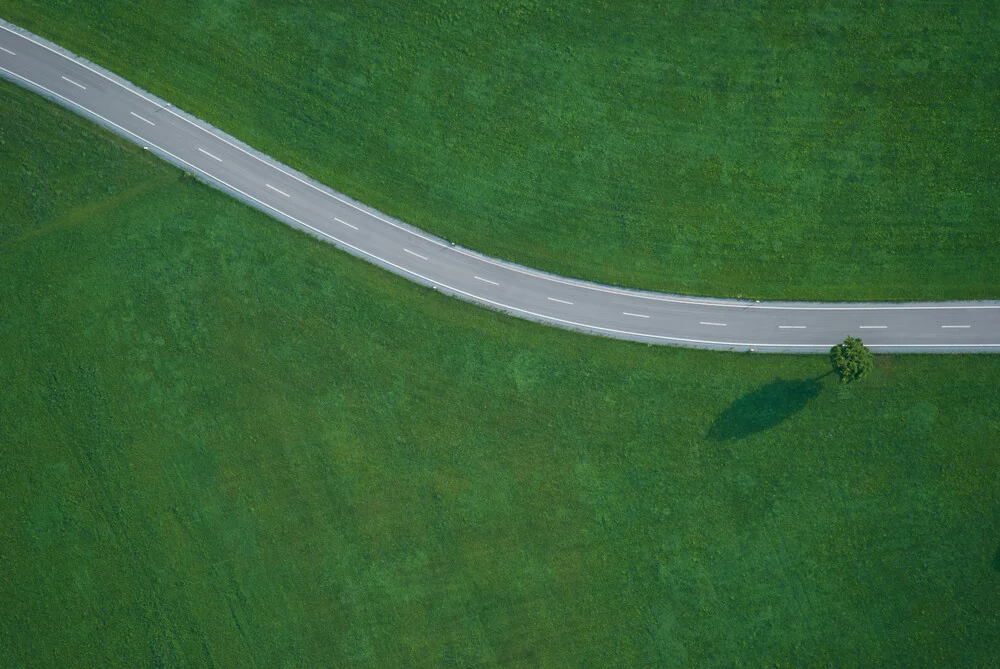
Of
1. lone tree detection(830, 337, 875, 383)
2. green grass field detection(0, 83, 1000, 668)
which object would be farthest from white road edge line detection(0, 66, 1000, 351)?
lone tree detection(830, 337, 875, 383)

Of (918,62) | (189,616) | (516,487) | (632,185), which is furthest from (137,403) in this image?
(918,62)

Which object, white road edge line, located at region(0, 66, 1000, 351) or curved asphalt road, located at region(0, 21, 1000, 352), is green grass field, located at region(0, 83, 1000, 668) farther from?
curved asphalt road, located at region(0, 21, 1000, 352)

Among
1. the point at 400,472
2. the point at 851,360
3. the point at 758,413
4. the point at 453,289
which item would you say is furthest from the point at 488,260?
the point at 851,360

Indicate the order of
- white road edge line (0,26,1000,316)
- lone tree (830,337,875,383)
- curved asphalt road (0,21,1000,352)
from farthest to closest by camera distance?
white road edge line (0,26,1000,316) → curved asphalt road (0,21,1000,352) → lone tree (830,337,875,383)

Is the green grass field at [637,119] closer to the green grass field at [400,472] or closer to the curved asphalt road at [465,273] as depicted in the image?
the curved asphalt road at [465,273]

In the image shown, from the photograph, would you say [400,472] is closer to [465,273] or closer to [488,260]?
[465,273]

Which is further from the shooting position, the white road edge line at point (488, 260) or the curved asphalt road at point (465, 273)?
the white road edge line at point (488, 260)

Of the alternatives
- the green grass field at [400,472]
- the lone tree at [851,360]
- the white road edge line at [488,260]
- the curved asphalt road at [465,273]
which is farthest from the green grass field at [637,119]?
the green grass field at [400,472]
